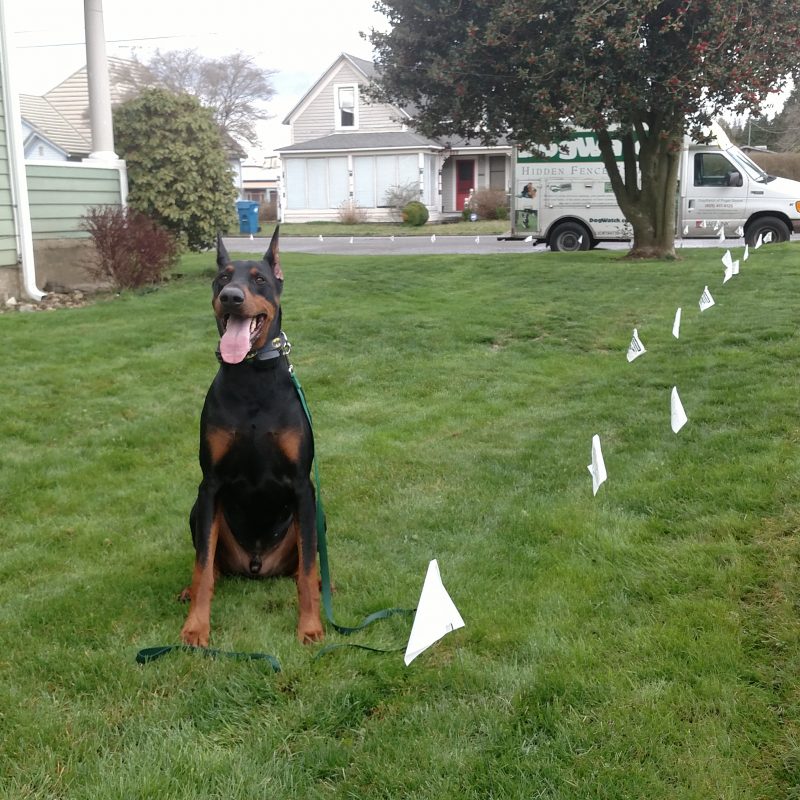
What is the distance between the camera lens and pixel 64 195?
12.6m

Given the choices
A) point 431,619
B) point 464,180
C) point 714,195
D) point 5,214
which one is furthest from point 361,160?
point 431,619

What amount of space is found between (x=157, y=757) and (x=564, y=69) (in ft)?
44.1

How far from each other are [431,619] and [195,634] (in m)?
0.94

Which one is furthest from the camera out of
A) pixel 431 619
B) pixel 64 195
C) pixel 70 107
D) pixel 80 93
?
pixel 80 93

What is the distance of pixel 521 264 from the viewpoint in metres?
15.6

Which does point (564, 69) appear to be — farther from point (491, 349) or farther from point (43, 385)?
point (43, 385)

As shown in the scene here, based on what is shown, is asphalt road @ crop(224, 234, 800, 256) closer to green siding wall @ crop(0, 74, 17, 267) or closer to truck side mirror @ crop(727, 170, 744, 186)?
truck side mirror @ crop(727, 170, 744, 186)

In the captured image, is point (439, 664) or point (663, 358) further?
point (663, 358)

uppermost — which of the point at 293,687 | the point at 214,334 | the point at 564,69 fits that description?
the point at 564,69

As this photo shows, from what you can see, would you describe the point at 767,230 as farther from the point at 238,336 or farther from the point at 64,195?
the point at 238,336

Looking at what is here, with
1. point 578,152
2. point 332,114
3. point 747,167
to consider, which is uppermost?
point 332,114

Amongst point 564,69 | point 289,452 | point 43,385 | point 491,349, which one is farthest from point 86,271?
point 289,452

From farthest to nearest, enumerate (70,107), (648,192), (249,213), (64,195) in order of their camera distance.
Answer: (70,107), (249,213), (648,192), (64,195)

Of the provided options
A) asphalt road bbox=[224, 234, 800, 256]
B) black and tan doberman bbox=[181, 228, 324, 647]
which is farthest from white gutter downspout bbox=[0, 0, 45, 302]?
asphalt road bbox=[224, 234, 800, 256]
